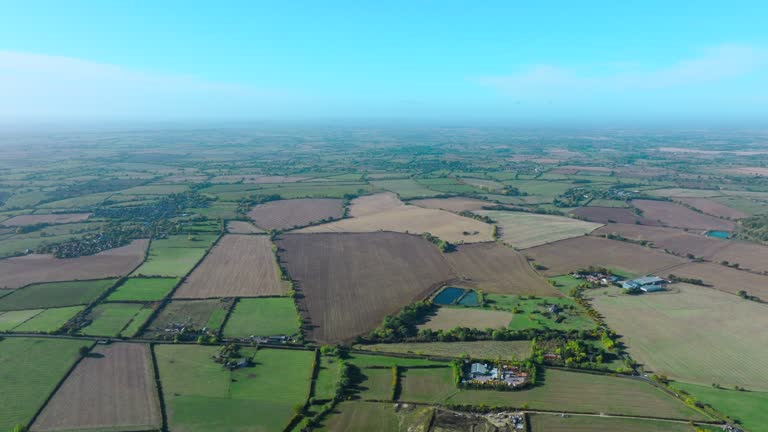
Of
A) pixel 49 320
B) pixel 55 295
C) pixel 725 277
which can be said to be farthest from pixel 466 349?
pixel 55 295

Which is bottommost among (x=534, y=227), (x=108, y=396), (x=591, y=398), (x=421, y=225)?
(x=108, y=396)

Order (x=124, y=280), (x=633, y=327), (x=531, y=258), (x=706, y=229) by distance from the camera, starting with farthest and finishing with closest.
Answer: (x=706, y=229) → (x=531, y=258) → (x=124, y=280) → (x=633, y=327)

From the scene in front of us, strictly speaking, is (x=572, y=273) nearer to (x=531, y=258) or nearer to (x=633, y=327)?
Answer: (x=531, y=258)

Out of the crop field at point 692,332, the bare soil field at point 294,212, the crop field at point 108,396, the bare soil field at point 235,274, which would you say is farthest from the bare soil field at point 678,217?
the crop field at point 108,396

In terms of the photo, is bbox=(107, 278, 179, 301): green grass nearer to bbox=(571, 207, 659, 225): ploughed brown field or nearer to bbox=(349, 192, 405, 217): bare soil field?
bbox=(349, 192, 405, 217): bare soil field

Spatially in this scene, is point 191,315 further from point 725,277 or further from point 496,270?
point 725,277

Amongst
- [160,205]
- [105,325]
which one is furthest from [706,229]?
[160,205]

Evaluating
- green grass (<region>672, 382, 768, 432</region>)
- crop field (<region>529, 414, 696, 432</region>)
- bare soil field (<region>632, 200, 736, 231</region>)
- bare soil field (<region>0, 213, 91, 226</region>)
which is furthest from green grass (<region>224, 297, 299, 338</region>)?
bare soil field (<region>632, 200, 736, 231</region>)

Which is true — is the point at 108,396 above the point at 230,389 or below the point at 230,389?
below
